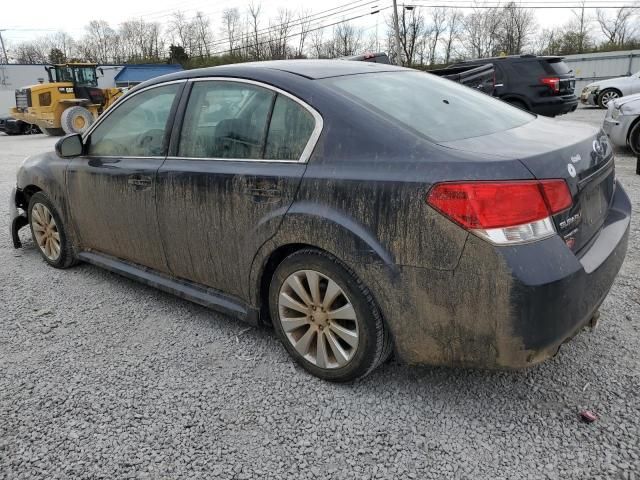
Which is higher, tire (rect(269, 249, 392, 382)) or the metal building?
the metal building

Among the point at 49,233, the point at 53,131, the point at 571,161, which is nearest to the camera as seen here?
the point at 571,161

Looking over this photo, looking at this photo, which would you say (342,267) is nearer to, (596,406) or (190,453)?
(190,453)

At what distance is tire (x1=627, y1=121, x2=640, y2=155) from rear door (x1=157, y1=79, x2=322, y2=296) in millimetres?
7830

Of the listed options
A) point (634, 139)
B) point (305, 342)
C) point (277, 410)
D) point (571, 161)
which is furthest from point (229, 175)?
point (634, 139)

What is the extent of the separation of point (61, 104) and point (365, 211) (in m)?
22.3

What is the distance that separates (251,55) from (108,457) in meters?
57.0

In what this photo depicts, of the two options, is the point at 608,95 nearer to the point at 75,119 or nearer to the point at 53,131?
the point at 75,119

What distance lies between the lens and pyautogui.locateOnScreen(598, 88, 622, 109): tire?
60.9 feet

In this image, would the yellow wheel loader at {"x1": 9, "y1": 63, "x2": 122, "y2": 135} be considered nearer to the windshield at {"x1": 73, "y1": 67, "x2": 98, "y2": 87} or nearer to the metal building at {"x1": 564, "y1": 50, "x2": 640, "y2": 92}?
the windshield at {"x1": 73, "y1": 67, "x2": 98, "y2": 87}

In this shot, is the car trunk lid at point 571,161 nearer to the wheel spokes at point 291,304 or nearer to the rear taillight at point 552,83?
the wheel spokes at point 291,304

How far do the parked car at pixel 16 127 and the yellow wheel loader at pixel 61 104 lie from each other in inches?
60.6

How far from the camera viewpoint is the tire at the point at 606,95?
1856 centimetres

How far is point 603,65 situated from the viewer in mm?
32469

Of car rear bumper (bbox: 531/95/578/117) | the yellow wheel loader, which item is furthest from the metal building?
the yellow wheel loader
